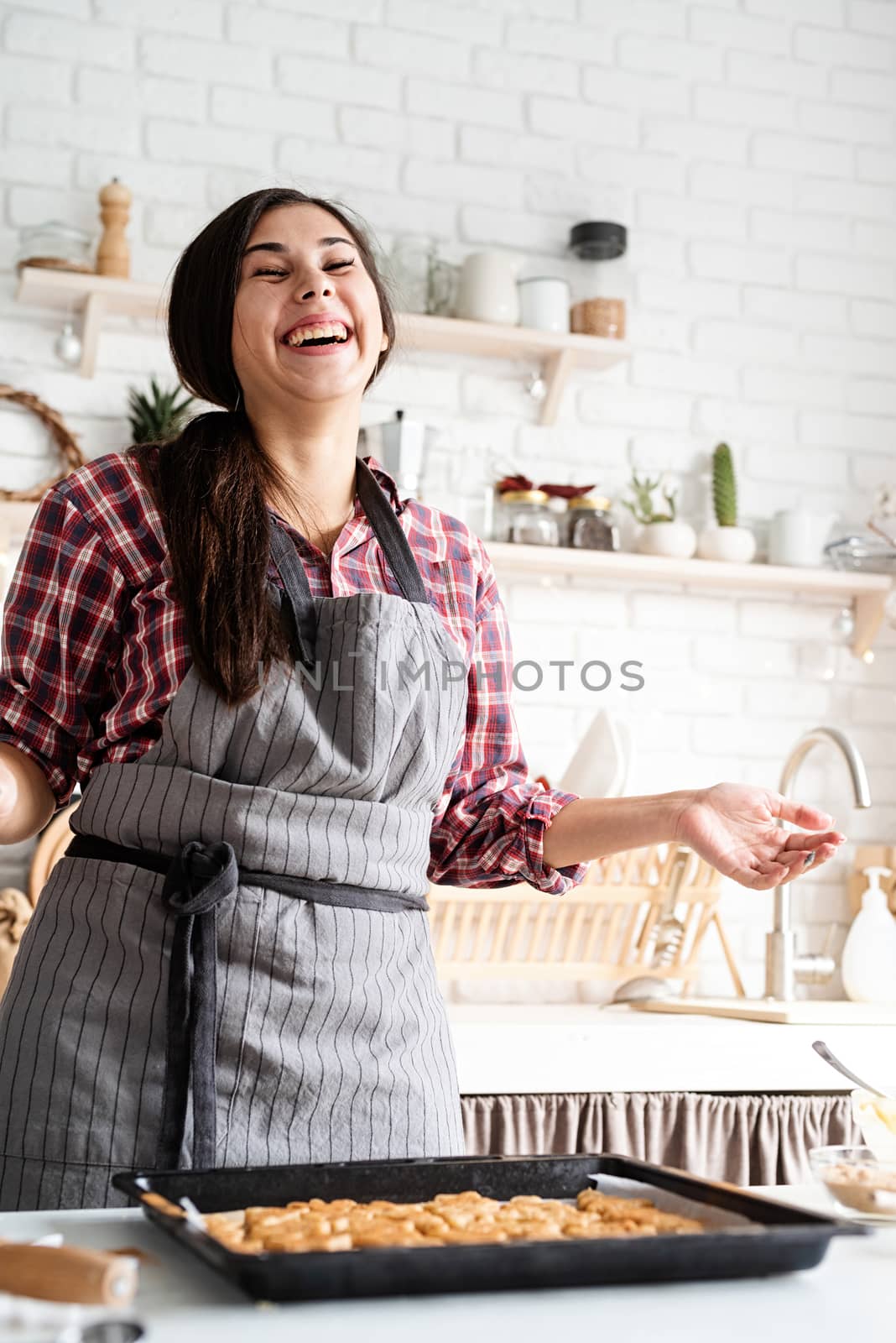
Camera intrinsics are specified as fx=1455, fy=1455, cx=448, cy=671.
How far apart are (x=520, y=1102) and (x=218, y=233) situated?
1366 mm

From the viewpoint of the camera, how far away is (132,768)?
129cm

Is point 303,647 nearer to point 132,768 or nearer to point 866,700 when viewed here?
point 132,768

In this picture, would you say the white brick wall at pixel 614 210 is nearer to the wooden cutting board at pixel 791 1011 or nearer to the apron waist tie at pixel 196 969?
the wooden cutting board at pixel 791 1011

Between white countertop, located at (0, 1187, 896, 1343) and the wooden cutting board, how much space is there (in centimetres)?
168

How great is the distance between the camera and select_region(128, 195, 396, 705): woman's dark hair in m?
1.32

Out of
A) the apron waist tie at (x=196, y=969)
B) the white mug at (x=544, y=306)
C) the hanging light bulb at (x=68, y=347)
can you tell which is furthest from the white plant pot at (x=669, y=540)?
the apron waist tie at (x=196, y=969)

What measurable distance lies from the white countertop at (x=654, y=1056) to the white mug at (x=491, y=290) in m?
1.44

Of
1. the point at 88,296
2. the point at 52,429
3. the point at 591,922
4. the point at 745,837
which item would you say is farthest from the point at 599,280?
the point at 745,837

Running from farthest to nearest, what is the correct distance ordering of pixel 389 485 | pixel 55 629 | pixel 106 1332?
pixel 389 485
pixel 55 629
pixel 106 1332

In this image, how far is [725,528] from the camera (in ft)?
10.2

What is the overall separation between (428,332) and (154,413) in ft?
1.91

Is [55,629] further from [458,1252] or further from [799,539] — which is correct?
[799,539]

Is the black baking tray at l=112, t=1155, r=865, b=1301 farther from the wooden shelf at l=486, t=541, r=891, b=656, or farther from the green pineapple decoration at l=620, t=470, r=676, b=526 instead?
the green pineapple decoration at l=620, t=470, r=676, b=526

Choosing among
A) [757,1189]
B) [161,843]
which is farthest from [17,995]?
[757,1189]
